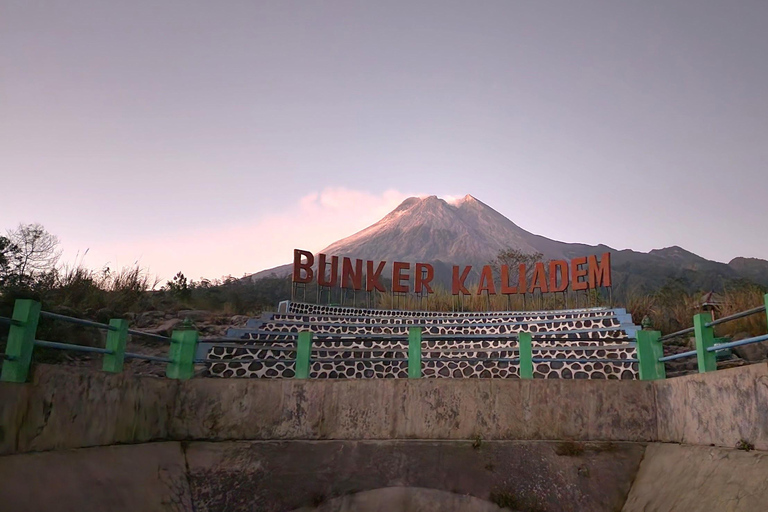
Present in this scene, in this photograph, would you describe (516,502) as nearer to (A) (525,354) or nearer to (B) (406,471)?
(B) (406,471)

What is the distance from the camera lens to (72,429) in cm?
604

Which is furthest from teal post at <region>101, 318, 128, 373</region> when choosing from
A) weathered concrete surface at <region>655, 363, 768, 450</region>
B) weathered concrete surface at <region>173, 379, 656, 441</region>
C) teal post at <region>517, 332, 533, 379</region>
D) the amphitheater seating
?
weathered concrete surface at <region>655, 363, 768, 450</region>

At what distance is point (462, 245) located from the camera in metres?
106

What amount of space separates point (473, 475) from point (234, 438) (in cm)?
342

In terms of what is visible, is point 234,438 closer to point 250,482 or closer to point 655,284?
point 250,482

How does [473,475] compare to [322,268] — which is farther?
[322,268]

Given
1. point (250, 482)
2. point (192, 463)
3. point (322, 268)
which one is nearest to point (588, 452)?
point (250, 482)

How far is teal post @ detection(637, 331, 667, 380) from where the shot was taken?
345 inches

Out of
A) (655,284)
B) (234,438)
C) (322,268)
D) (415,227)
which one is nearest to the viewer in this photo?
(234,438)

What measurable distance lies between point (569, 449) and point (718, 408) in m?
2.15

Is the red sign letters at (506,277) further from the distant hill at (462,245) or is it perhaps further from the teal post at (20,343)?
the distant hill at (462,245)

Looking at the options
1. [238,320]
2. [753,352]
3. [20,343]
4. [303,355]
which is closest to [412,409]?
[303,355]

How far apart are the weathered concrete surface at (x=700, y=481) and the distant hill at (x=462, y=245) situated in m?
72.8

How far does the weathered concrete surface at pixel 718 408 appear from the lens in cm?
567
